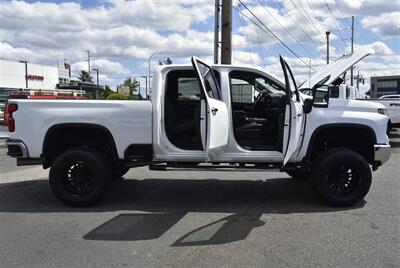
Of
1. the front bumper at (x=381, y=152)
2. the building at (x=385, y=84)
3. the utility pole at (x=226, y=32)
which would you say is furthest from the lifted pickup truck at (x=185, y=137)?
the building at (x=385, y=84)

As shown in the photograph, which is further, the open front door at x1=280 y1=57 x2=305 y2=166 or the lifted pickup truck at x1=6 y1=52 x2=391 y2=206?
the lifted pickup truck at x1=6 y1=52 x2=391 y2=206

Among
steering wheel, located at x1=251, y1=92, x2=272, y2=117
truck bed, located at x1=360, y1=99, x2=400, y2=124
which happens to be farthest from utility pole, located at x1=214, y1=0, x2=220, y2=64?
steering wheel, located at x1=251, y1=92, x2=272, y2=117

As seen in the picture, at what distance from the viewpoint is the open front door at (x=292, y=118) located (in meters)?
6.67

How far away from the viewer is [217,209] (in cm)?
697

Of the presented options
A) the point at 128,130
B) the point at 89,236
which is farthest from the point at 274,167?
the point at 89,236

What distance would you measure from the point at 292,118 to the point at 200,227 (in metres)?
1.90

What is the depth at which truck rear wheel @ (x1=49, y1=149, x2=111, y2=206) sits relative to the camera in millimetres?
6980

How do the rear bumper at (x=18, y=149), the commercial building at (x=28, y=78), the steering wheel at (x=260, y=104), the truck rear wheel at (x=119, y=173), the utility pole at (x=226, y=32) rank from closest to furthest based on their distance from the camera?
the rear bumper at (x=18, y=149) < the steering wheel at (x=260, y=104) < the truck rear wheel at (x=119, y=173) < the utility pole at (x=226, y=32) < the commercial building at (x=28, y=78)

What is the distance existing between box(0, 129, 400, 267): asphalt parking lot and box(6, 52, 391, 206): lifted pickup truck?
45 cm

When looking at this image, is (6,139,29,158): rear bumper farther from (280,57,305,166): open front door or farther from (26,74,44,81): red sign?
(26,74,44,81): red sign

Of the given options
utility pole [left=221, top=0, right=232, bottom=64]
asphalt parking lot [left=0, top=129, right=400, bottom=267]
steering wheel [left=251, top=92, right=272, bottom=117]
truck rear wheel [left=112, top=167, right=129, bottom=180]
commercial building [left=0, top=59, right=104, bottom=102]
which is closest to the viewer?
asphalt parking lot [left=0, top=129, right=400, bottom=267]

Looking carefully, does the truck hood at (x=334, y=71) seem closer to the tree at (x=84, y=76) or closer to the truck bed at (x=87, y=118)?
the truck bed at (x=87, y=118)

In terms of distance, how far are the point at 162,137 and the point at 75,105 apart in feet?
4.16

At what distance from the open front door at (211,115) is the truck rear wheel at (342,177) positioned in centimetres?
139
